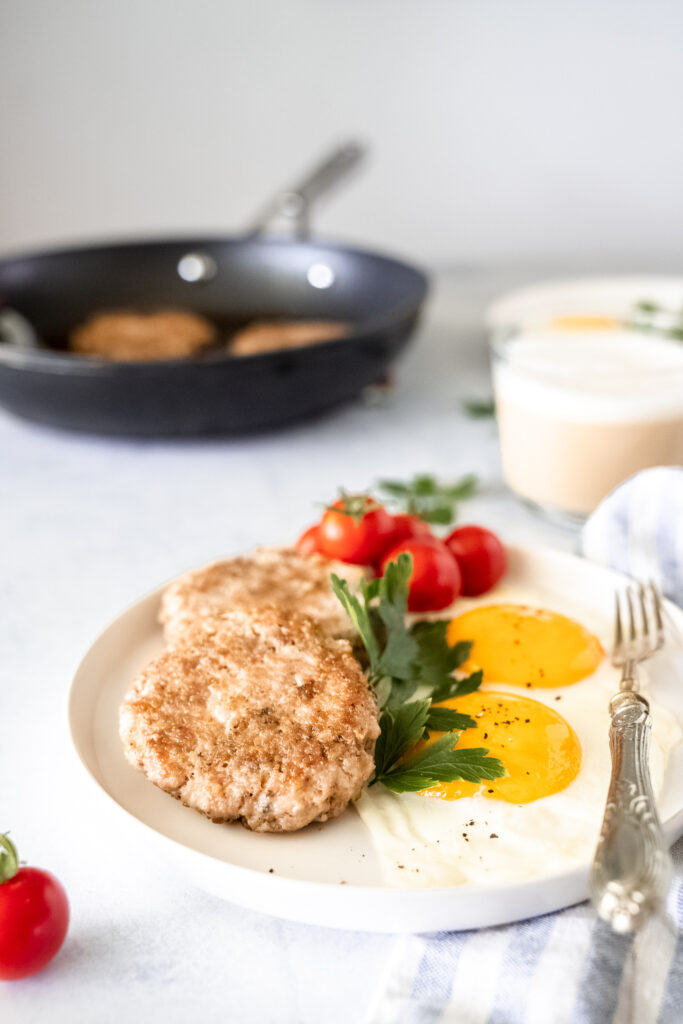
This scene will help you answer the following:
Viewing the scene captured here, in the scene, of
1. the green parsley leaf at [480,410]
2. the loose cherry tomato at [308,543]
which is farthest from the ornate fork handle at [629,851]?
the green parsley leaf at [480,410]

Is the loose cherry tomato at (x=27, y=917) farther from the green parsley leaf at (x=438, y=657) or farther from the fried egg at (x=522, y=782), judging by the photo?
the green parsley leaf at (x=438, y=657)

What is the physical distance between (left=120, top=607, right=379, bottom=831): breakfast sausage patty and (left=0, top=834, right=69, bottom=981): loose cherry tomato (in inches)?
8.8

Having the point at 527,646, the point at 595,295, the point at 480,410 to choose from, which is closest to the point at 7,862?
the point at 527,646

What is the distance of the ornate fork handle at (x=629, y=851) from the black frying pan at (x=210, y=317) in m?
1.62

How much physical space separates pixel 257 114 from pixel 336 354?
2.72m

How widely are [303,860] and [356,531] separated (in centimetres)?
79

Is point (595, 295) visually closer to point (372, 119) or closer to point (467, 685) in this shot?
point (372, 119)

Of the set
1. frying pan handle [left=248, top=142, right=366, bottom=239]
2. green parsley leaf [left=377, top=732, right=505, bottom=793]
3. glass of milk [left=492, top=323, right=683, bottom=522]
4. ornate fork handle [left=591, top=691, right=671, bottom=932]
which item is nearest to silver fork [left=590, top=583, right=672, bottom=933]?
ornate fork handle [left=591, top=691, right=671, bottom=932]

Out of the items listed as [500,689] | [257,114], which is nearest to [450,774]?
[500,689]

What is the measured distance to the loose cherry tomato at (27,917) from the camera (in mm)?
1272

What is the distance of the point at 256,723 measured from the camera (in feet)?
Result: 5.04

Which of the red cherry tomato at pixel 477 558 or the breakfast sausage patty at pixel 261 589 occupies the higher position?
the breakfast sausage patty at pixel 261 589

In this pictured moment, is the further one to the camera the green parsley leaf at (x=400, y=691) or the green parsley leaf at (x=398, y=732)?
the green parsley leaf at (x=400, y=691)

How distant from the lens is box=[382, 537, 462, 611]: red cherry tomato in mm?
1981
